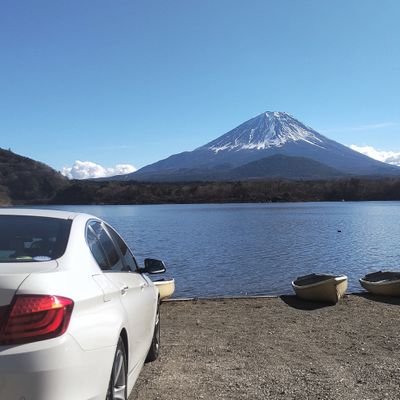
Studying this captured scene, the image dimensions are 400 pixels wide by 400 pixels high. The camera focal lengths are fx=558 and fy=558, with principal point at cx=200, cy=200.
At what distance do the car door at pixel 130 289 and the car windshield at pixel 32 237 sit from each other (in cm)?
34

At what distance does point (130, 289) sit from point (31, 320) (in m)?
1.74

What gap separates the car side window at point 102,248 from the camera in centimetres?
394

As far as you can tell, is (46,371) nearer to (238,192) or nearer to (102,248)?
(102,248)

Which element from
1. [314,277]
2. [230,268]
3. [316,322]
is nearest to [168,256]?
[230,268]

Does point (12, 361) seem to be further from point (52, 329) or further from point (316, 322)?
point (316, 322)

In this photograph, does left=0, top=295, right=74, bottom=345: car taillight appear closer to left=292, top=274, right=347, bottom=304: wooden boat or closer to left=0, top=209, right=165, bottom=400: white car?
left=0, top=209, right=165, bottom=400: white car

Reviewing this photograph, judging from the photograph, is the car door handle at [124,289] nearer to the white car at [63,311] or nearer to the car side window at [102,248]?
the white car at [63,311]

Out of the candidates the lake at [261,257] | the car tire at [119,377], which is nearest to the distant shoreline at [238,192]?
the lake at [261,257]

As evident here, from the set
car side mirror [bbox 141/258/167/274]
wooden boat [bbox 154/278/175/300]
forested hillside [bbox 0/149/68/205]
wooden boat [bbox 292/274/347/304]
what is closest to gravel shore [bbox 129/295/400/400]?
wooden boat [bbox 292/274/347/304]

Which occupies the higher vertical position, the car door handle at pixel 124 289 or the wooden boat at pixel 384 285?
the car door handle at pixel 124 289

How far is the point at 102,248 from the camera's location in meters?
4.21

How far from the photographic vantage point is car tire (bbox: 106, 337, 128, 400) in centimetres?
357

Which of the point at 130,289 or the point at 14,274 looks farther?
the point at 130,289

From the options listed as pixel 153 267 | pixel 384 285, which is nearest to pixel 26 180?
pixel 384 285
